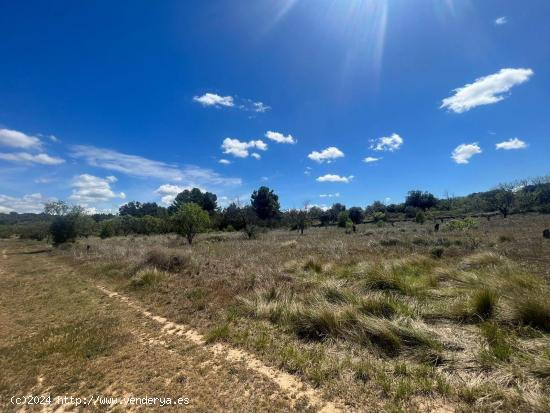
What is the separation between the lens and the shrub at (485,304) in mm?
5180

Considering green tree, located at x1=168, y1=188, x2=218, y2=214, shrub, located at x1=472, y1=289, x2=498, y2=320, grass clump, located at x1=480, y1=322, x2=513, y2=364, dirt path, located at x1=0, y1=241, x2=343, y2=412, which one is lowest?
dirt path, located at x1=0, y1=241, x2=343, y2=412

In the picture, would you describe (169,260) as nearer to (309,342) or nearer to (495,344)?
(309,342)

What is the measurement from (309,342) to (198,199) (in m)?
69.1

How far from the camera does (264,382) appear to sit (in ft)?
13.0

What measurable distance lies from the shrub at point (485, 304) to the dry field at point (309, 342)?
0.02 metres

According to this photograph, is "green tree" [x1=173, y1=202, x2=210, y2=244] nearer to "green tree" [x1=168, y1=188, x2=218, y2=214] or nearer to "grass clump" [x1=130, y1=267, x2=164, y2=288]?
"grass clump" [x1=130, y1=267, x2=164, y2=288]

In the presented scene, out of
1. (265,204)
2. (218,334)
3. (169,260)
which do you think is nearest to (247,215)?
(265,204)

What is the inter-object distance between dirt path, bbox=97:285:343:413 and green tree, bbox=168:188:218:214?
63.9 m

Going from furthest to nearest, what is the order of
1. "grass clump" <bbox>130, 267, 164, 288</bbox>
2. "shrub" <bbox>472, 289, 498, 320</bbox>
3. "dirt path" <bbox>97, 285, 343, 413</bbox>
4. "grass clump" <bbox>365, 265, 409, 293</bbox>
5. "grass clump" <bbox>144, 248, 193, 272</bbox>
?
"grass clump" <bbox>144, 248, 193, 272</bbox>
"grass clump" <bbox>130, 267, 164, 288</bbox>
"grass clump" <bbox>365, 265, 409, 293</bbox>
"shrub" <bbox>472, 289, 498, 320</bbox>
"dirt path" <bbox>97, 285, 343, 413</bbox>

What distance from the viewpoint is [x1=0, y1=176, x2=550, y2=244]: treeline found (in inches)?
1272

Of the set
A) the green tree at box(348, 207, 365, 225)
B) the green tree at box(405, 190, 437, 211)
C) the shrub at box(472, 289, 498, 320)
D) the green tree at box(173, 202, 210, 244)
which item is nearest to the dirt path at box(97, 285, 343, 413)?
the shrub at box(472, 289, 498, 320)

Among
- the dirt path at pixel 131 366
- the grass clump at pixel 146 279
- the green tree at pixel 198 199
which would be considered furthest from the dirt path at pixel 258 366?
the green tree at pixel 198 199

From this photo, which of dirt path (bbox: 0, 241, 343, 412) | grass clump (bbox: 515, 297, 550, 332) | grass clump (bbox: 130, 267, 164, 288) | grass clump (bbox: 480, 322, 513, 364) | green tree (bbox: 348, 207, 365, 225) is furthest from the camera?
green tree (bbox: 348, 207, 365, 225)

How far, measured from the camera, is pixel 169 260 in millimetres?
12570
